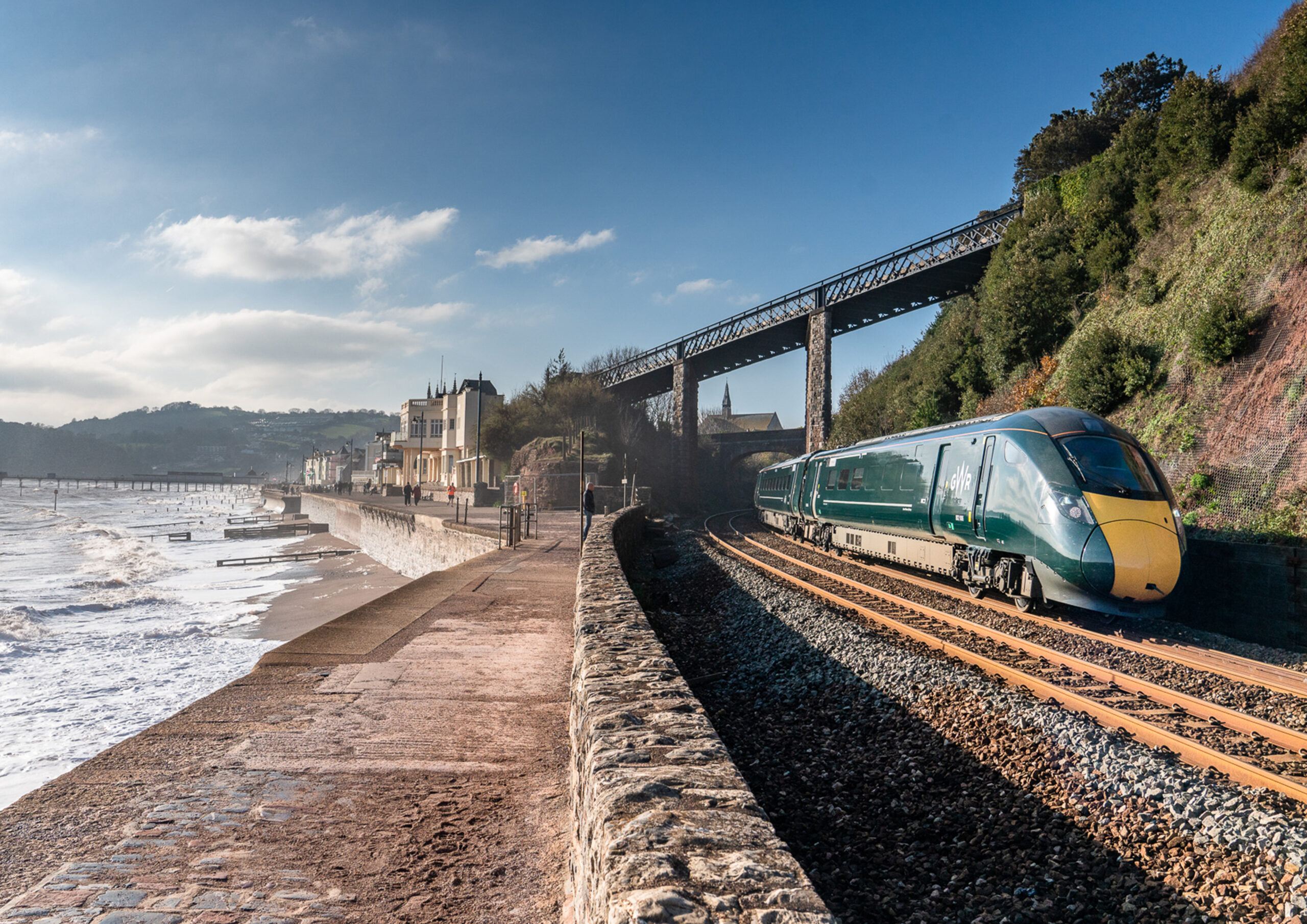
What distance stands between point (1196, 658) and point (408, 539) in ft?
85.5

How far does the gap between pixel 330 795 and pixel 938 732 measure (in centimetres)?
417

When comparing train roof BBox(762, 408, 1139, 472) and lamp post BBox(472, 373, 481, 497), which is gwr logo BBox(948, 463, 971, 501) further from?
lamp post BBox(472, 373, 481, 497)

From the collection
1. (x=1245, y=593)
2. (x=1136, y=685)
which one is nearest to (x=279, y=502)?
(x=1245, y=593)

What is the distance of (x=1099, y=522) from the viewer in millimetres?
8156

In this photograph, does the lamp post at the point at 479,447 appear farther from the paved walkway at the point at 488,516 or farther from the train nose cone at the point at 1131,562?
the train nose cone at the point at 1131,562

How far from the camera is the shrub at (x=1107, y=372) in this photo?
15.2m

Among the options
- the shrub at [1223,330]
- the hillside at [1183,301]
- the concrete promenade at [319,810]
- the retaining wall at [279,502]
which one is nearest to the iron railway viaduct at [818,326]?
the hillside at [1183,301]

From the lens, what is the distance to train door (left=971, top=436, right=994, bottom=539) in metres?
9.99

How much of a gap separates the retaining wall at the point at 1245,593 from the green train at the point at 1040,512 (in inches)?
26.9

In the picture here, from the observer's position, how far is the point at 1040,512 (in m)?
8.77

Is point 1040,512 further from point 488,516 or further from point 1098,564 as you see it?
point 488,516

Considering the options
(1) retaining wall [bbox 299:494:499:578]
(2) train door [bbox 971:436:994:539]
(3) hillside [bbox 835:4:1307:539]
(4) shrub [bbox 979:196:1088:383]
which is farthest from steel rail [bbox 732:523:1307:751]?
(4) shrub [bbox 979:196:1088:383]

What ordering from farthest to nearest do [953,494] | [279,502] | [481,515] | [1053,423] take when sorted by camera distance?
[279,502]
[481,515]
[953,494]
[1053,423]

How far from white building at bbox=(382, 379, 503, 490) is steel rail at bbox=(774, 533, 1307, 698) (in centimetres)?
4055
